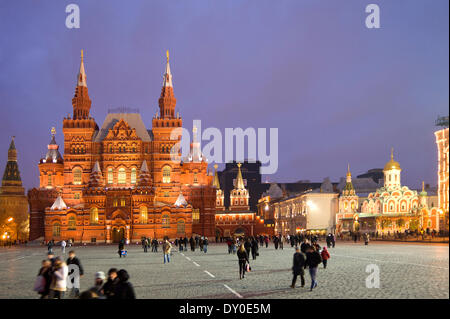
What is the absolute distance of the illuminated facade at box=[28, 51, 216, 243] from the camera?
281 feet

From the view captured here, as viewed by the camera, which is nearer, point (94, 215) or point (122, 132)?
point (94, 215)

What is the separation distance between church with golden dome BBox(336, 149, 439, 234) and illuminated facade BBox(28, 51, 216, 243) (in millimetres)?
25399

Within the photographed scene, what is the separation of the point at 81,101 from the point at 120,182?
51.1 feet

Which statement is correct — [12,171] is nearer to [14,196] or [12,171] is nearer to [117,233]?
[14,196]

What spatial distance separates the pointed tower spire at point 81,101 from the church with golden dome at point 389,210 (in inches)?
1941

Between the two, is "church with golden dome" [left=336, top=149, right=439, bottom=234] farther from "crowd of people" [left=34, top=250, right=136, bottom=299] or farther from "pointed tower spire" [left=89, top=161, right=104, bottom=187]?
"crowd of people" [left=34, top=250, right=136, bottom=299]

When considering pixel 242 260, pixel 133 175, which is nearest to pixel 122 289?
pixel 242 260

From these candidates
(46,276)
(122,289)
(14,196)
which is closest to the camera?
(122,289)

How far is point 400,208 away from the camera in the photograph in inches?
3580

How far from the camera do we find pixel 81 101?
92.9m

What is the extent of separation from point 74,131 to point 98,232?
706 inches

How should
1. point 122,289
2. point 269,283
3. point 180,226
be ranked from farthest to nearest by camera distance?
point 180,226
point 269,283
point 122,289
